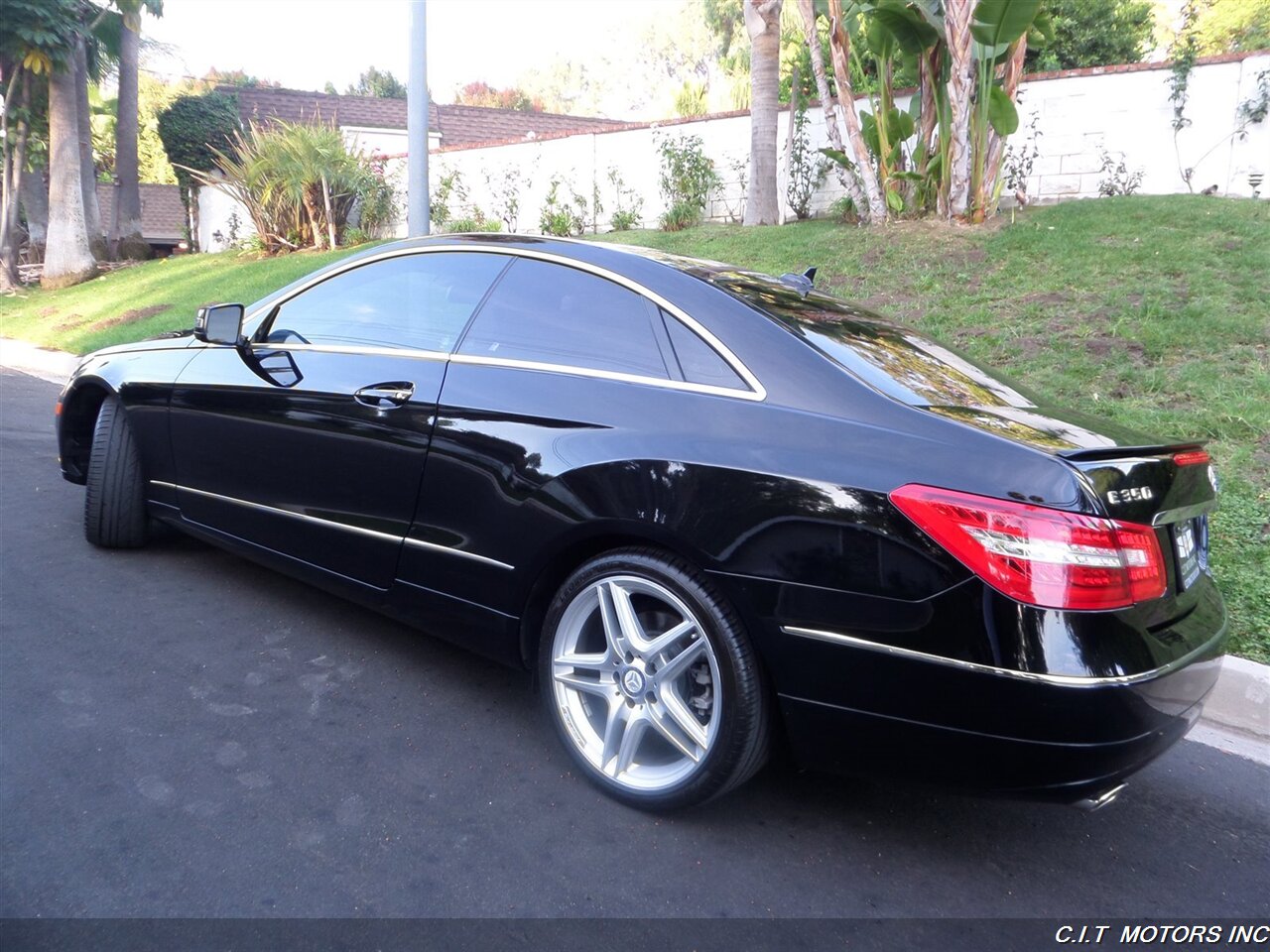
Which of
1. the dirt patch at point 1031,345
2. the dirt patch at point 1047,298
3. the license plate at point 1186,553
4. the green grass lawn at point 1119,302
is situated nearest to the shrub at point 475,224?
the green grass lawn at point 1119,302

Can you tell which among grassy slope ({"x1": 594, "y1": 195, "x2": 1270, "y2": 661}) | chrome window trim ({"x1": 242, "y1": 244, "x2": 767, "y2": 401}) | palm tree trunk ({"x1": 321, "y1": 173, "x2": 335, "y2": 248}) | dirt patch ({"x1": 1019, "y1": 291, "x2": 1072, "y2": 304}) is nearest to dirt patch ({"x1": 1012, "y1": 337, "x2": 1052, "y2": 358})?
grassy slope ({"x1": 594, "y1": 195, "x2": 1270, "y2": 661})

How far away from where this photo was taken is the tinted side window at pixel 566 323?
122 inches

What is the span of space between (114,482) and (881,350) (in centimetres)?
368

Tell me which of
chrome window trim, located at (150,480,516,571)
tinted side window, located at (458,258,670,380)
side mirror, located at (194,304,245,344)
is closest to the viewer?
tinted side window, located at (458,258,670,380)

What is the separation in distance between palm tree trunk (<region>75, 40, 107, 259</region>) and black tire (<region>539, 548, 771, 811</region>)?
64.7 feet

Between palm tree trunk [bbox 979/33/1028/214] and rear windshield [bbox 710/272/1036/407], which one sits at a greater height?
palm tree trunk [bbox 979/33/1028/214]

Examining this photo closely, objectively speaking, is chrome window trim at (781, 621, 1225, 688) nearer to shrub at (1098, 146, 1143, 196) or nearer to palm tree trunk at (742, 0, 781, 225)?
shrub at (1098, 146, 1143, 196)

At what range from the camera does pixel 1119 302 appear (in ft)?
25.6

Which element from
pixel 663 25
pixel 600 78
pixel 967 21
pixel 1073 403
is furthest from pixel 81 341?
pixel 600 78

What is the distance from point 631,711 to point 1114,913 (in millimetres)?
1410

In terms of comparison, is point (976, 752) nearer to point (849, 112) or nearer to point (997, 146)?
point (997, 146)

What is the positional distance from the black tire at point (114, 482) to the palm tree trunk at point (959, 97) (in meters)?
7.98

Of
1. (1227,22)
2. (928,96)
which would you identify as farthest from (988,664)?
(1227,22)

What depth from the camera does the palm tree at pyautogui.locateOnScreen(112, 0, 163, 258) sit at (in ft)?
65.4
